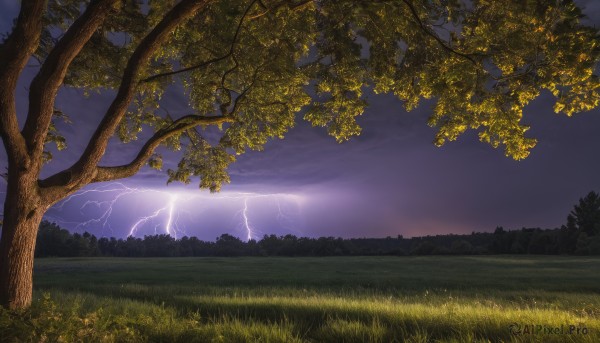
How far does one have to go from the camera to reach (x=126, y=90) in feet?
30.7

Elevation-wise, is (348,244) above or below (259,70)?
below

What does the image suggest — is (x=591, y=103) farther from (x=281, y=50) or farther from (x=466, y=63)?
(x=281, y=50)

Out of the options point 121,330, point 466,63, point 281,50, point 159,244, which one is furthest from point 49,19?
point 159,244

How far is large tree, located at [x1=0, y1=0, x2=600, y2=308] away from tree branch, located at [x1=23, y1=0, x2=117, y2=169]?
0.03 metres

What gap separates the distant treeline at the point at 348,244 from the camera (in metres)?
94.4

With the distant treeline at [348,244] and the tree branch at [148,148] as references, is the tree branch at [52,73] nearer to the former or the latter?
the tree branch at [148,148]

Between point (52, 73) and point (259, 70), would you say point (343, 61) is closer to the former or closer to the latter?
point (259, 70)

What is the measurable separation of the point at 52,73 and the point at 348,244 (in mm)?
106628

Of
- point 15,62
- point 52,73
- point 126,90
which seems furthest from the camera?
point 126,90

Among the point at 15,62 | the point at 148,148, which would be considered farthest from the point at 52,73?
the point at 148,148

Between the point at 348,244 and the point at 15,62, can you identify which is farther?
the point at 348,244

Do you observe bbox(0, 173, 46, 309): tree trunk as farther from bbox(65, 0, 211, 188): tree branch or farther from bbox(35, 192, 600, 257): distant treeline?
bbox(35, 192, 600, 257): distant treeline

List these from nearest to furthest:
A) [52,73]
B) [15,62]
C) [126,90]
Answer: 1. [15,62]
2. [52,73]
3. [126,90]

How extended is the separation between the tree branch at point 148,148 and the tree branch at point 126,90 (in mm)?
523
